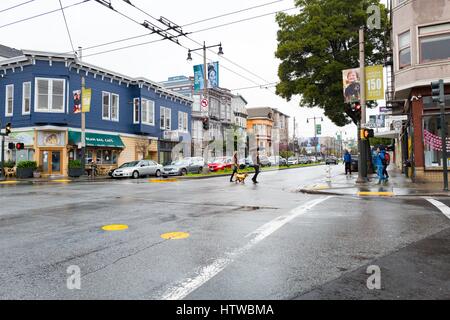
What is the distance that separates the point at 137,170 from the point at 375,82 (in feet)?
60.8

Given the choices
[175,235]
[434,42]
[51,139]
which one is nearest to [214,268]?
[175,235]

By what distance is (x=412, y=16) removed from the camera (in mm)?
18641

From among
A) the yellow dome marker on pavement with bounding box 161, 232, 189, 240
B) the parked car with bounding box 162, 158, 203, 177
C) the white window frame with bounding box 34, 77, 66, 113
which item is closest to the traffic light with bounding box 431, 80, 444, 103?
the yellow dome marker on pavement with bounding box 161, 232, 189, 240

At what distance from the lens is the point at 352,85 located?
18.5m

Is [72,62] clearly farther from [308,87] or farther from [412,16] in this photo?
[412,16]

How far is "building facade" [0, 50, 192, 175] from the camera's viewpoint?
29.1m

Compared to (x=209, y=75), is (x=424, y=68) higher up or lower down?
lower down

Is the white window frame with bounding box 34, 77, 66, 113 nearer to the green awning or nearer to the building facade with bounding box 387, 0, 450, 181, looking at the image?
the green awning

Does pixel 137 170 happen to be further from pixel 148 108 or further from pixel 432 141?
pixel 432 141

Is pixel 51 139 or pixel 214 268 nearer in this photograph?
Answer: pixel 214 268

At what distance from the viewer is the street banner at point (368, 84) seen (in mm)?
17797

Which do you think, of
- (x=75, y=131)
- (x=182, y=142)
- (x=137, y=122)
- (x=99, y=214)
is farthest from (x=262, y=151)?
(x=99, y=214)
